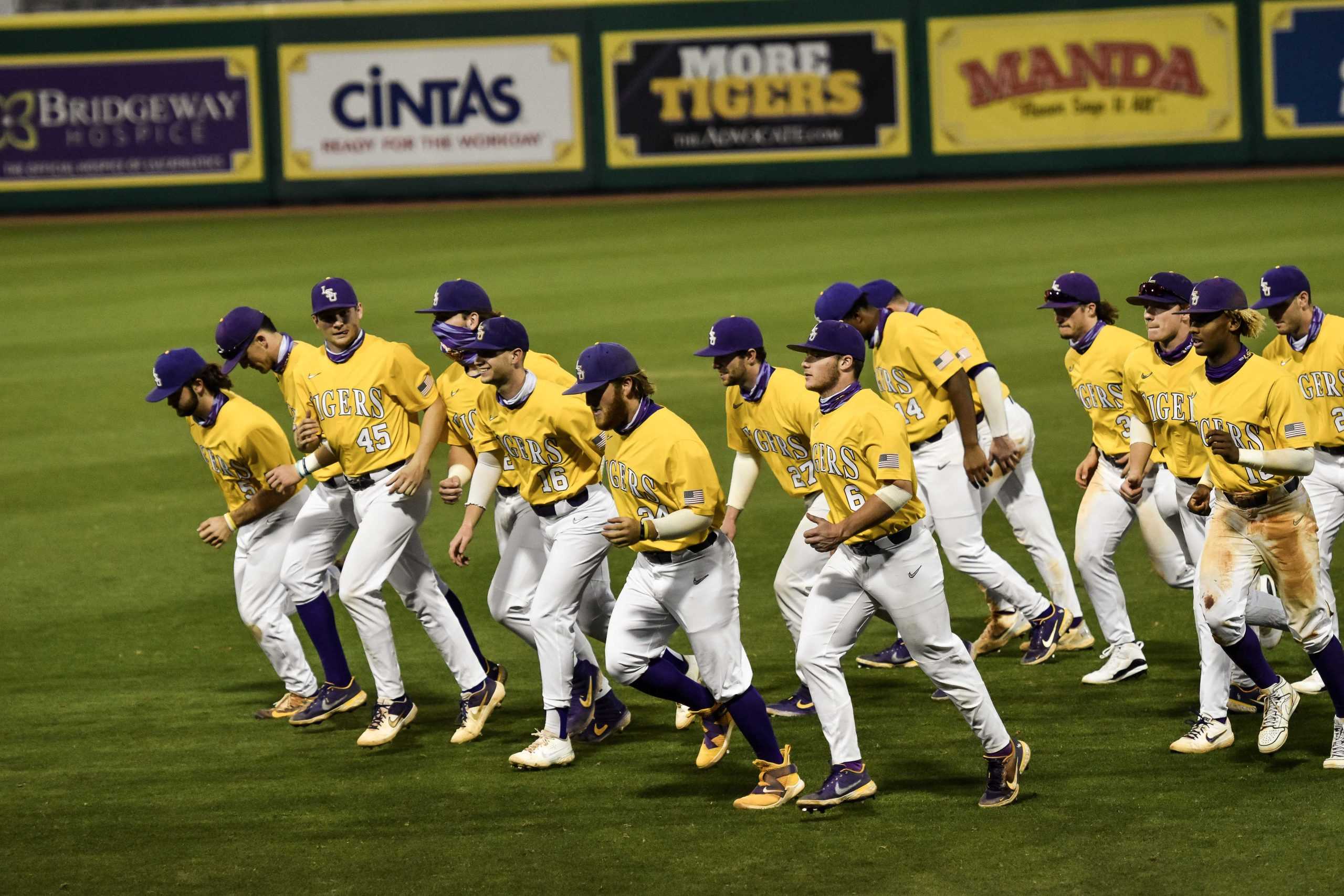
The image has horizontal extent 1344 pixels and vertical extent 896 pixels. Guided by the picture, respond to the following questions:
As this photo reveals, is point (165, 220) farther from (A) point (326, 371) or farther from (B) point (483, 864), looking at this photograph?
(B) point (483, 864)

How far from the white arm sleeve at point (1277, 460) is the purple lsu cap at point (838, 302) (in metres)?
1.99

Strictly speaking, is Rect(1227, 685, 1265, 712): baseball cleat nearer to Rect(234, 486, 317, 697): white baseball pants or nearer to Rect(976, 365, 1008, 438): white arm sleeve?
Rect(976, 365, 1008, 438): white arm sleeve

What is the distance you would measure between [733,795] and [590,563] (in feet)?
3.84

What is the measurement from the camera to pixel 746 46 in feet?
78.6

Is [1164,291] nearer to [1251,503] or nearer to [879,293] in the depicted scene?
[1251,503]

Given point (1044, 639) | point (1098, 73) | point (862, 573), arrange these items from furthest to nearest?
point (1098, 73)
point (1044, 639)
point (862, 573)

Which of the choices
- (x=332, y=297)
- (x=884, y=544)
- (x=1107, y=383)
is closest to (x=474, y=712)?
(x=332, y=297)

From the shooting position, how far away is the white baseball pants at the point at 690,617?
660 centimetres

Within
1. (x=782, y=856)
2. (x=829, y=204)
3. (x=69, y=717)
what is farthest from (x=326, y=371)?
(x=829, y=204)

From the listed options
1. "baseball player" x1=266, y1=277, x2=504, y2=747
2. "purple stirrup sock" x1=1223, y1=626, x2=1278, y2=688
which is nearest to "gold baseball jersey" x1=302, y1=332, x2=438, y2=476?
"baseball player" x1=266, y1=277, x2=504, y2=747

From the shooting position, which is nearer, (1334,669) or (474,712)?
(1334,669)

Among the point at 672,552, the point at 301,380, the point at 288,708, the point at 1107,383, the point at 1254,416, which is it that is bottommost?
the point at 288,708

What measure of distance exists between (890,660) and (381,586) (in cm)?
260

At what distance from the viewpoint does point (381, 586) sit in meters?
7.66
